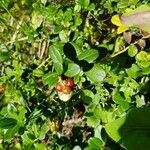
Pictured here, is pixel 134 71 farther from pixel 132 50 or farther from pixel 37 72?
pixel 37 72

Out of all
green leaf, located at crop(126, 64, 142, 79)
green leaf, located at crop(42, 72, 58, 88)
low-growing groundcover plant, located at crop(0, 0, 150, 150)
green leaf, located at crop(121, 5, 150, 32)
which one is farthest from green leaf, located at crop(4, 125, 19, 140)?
green leaf, located at crop(121, 5, 150, 32)

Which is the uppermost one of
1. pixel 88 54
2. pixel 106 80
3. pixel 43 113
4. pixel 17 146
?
pixel 88 54

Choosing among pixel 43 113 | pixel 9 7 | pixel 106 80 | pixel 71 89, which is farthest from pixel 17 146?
pixel 9 7

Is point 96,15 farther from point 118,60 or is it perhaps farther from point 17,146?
point 17,146

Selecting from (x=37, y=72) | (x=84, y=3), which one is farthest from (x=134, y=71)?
(x=37, y=72)

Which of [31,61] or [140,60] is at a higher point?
[140,60]

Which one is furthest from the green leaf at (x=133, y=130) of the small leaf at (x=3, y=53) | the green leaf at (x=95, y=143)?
the small leaf at (x=3, y=53)

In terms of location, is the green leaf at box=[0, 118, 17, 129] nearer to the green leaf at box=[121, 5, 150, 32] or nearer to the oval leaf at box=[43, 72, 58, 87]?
the oval leaf at box=[43, 72, 58, 87]
